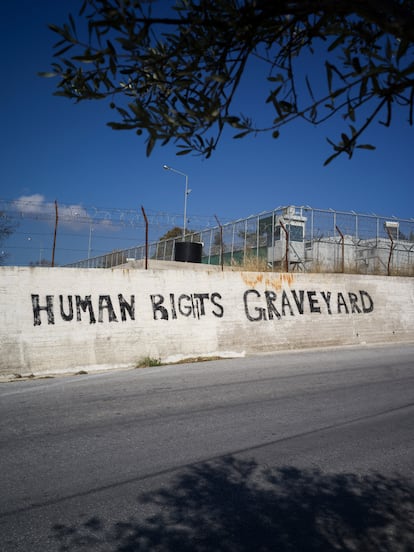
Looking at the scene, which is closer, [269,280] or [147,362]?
[147,362]

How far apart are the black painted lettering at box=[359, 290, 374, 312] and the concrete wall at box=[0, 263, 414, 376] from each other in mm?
35

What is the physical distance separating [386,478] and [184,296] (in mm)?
8073

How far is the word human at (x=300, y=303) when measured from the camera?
1259 centimetres

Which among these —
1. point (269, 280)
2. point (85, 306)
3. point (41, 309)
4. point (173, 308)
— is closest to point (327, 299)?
point (269, 280)

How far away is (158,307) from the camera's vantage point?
10.9 m

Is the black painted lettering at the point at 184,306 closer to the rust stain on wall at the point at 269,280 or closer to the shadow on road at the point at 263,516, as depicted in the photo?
the rust stain on wall at the point at 269,280

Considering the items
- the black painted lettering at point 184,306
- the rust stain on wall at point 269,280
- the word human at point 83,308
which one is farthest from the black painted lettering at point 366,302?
the word human at point 83,308

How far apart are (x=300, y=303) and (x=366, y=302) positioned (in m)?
3.02

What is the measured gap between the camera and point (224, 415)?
5.66 m

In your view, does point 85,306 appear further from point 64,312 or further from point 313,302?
point 313,302

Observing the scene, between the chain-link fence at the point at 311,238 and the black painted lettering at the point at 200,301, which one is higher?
the chain-link fence at the point at 311,238

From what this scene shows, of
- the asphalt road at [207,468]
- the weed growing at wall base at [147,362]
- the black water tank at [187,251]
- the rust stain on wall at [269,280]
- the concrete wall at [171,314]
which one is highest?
the black water tank at [187,251]

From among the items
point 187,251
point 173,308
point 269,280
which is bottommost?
point 173,308

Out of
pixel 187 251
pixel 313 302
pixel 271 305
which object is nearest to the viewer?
A: pixel 271 305
